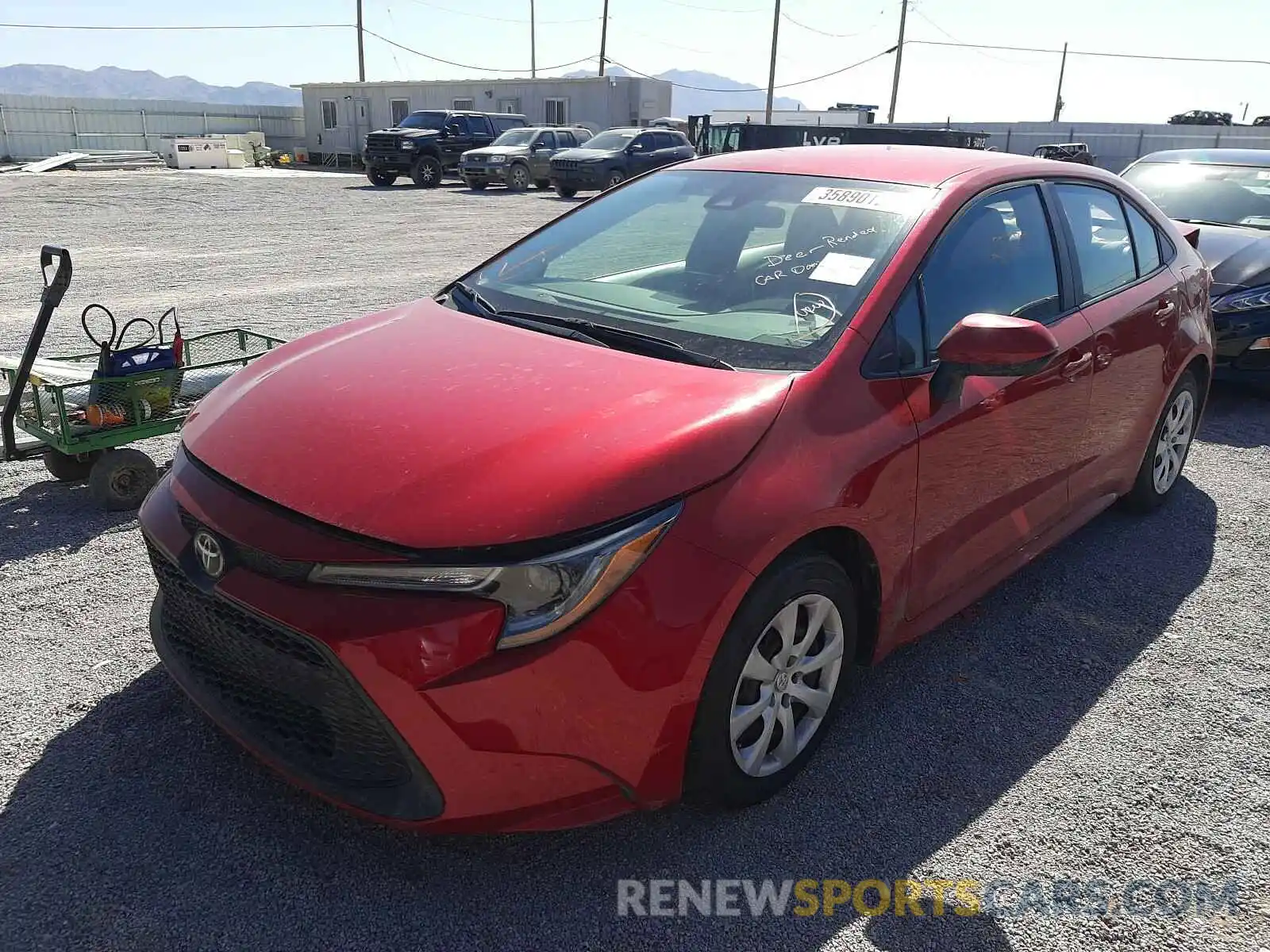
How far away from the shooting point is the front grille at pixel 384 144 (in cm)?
2484

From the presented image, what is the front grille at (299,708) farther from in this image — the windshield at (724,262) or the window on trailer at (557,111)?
the window on trailer at (557,111)

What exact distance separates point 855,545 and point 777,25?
5349 centimetres

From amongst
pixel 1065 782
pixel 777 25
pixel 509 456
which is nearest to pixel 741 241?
pixel 509 456

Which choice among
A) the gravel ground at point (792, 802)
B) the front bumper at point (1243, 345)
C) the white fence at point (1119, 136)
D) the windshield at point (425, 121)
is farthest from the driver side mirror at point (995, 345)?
the white fence at point (1119, 136)

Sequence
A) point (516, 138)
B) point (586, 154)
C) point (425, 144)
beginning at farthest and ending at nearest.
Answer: point (425, 144)
point (516, 138)
point (586, 154)

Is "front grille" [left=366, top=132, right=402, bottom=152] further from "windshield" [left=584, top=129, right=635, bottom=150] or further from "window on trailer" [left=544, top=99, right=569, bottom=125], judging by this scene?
"window on trailer" [left=544, top=99, right=569, bottom=125]

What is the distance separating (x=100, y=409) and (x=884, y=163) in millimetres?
3378

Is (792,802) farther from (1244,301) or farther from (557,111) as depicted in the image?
(557,111)

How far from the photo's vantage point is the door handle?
3.51 m

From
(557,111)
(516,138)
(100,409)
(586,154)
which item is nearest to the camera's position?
(100,409)

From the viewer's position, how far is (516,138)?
25.1 m

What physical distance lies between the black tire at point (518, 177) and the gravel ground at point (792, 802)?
2100cm

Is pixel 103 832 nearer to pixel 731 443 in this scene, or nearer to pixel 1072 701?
pixel 731 443

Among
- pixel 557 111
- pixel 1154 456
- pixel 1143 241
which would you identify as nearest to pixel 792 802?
pixel 1154 456
